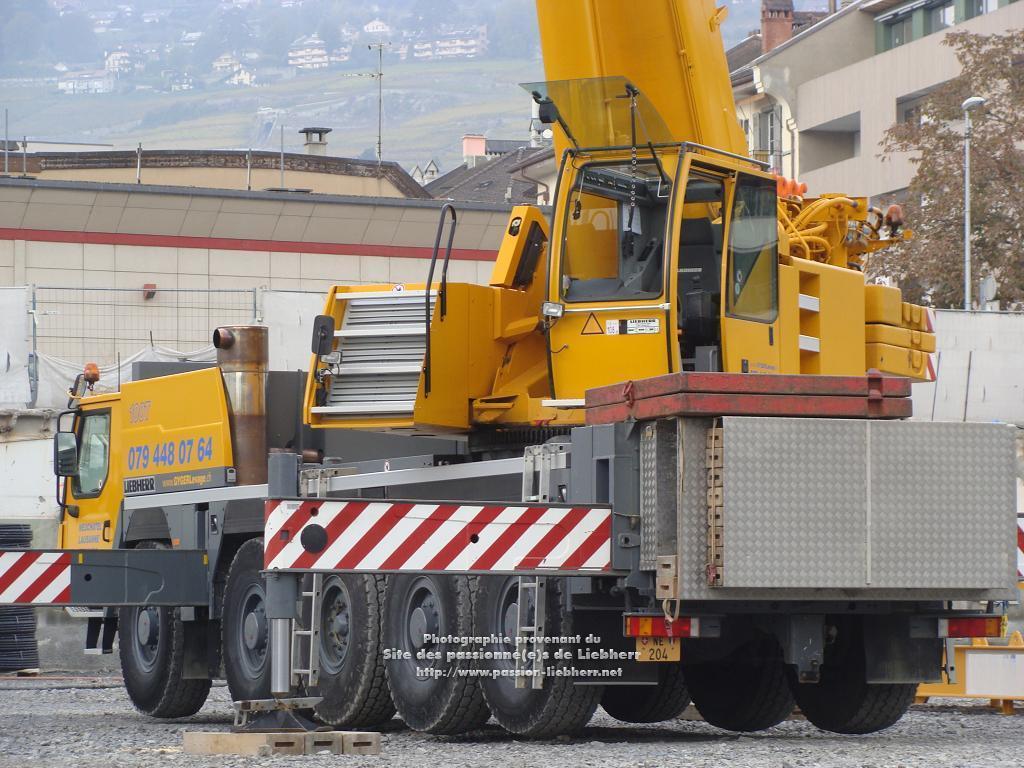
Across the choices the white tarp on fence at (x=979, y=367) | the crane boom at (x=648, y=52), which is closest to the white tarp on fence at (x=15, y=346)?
the white tarp on fence at (x=979, y=367)

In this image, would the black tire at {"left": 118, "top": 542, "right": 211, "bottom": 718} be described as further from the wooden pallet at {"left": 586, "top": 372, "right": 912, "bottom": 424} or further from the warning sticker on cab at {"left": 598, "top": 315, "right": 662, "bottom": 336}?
the wooden pallet at {"left": 586, "top": 372, "right": 912, "bottom": 424}

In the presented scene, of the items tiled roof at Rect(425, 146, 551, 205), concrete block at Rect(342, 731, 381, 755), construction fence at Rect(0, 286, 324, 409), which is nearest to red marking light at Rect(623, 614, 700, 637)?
concrete block at Rect(342, 731, 381, 755)

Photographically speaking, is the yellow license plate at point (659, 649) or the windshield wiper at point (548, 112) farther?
the windshield wiper at point (548, 112)

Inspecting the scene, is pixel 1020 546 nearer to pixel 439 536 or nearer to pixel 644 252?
pixel 644 252

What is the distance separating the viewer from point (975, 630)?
11.1 metres

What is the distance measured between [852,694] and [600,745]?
184 centimetres

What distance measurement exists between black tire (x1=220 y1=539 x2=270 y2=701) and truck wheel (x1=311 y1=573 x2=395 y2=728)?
682 mm

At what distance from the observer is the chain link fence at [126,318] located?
90.4 feet

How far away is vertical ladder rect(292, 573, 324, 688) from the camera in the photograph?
1333cm

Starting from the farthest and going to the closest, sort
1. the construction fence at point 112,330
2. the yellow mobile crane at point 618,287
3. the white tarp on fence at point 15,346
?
the construction fence at point 112,330, the white tarp on fence at point 15,346, the yellow mobile crane at point 618,287

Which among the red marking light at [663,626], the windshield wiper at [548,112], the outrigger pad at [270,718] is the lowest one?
the outrigger pad at [270,718]

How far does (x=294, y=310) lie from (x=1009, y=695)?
48.4 ft

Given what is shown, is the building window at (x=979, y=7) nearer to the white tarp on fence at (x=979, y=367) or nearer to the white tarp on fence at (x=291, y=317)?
the white tarp on fence at (x=979, y=367)

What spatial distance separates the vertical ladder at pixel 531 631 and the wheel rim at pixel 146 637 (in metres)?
5.67
